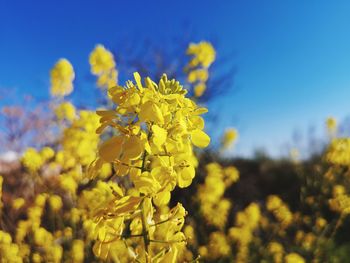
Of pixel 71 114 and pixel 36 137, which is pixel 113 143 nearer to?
pixel 71 114

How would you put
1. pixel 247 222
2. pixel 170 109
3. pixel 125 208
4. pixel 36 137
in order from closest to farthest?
pixel 125 208 < pixel 170 109 < pixel 247 222 < pixel 36 137

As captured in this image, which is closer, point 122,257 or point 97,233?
point 97,233

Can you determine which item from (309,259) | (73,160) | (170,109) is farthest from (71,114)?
(170,109)

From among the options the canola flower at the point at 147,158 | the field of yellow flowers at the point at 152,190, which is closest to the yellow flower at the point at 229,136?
the field of yellow flowers at the point at 152,190

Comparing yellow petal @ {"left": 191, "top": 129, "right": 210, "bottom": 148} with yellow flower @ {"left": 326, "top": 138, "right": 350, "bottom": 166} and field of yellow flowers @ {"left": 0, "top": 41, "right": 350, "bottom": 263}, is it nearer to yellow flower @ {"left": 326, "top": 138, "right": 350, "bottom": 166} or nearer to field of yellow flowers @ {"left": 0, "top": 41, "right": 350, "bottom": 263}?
field of yellow flowers @ {"left": 0, "top": 41, "right": 350, "bottom": 263}

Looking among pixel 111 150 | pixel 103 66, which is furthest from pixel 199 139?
pixel 103 66

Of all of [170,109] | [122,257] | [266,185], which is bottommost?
[170,109]

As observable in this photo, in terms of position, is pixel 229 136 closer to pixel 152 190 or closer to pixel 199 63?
pixel 199 63
